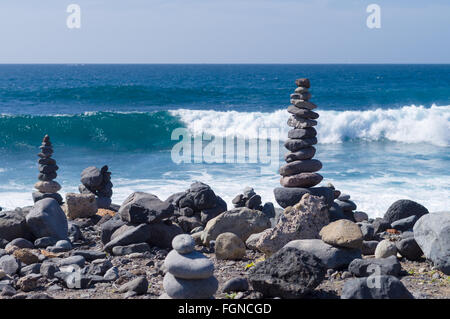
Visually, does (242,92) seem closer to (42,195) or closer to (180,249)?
(42,195)

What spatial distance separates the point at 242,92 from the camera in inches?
1932

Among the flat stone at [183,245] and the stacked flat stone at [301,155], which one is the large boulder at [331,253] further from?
the stacked flat stone at [301,155]

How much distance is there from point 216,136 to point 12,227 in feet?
64.8

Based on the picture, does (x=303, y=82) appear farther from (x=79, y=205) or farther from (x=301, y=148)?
(x=79, y=205)

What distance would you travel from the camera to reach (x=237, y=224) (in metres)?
9.09

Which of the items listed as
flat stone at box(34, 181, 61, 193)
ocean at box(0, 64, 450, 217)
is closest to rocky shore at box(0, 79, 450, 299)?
flat stone at box(34, 181, 61, 193)

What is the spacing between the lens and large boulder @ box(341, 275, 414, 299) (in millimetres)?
5629

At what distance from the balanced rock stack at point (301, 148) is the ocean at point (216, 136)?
13.0 feet

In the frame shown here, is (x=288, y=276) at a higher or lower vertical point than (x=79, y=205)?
higher

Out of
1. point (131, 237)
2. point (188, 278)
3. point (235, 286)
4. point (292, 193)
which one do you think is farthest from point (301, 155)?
point (188, 278)

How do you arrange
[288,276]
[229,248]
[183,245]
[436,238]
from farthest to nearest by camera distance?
[229,248] → [436,238] → [288,276] → [183,245]

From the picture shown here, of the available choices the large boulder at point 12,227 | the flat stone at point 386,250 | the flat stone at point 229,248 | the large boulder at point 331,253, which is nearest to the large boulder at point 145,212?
the flat stone at point 229,248

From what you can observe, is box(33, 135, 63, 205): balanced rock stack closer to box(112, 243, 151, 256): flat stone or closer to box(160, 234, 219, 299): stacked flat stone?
box(112, 243, 151, 256): flat stone
